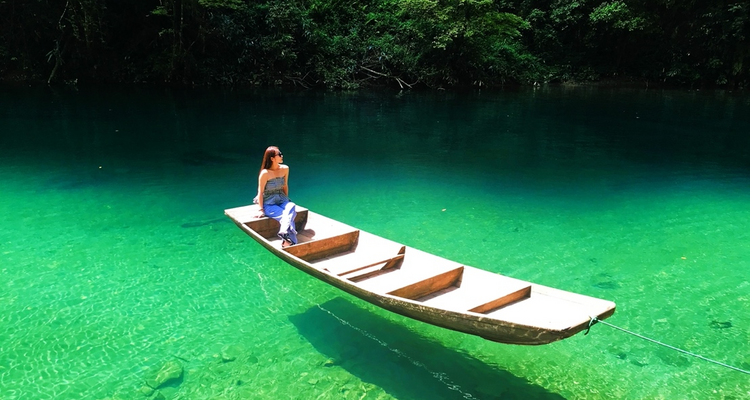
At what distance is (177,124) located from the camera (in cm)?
1542

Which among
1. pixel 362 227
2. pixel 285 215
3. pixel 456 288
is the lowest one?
pixel 362 227

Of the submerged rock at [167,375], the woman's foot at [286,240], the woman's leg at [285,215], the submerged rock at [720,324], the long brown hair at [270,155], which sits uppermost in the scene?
the long brown hair at [270,155]

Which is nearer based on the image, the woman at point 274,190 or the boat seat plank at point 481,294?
the boat seat plank at point 481,294

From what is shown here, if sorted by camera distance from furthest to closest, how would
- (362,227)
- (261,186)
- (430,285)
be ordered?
(362,227)
(261,186)
(430,285)

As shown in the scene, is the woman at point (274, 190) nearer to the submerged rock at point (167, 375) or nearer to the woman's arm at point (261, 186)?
the woman's arm at point (261, 186)

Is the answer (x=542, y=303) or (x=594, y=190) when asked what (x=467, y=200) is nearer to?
(x=594, y=190)

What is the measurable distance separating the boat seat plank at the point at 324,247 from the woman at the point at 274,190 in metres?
0.57

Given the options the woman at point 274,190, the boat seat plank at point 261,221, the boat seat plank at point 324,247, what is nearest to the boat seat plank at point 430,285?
the boat seat plank at point 324,247

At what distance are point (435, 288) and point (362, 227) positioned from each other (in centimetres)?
343

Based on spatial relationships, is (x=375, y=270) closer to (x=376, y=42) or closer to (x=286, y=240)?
(x=286, y=240)

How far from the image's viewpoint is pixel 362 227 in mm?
7883

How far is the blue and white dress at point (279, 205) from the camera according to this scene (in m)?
5.74

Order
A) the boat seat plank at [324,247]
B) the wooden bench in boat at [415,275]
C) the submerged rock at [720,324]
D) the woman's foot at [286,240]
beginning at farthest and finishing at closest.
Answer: the woman's foot at [286,240], the submerged rock at [720,324], the boat seat plank at [324,247], the wooden bench in boat at [415,275]

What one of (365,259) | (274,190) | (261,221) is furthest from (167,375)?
(274,190)
